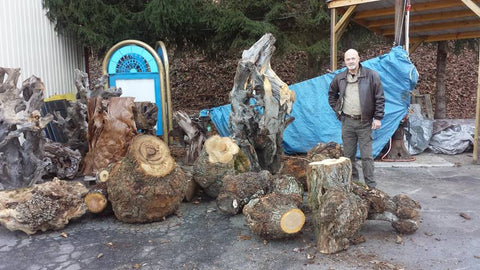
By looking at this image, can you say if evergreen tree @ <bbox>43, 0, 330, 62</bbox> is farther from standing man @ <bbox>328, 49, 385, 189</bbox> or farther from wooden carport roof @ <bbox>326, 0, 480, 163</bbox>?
standing man @ <bbox>328, 49, 385, 189</bbox>

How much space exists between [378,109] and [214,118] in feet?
11.8

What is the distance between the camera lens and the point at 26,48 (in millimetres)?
6695

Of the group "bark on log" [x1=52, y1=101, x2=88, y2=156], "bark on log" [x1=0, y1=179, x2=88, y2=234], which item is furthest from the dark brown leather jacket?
"bark on log" [x1=52, y1=101, x2=88, y2=156]

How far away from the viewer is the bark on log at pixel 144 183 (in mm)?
4043

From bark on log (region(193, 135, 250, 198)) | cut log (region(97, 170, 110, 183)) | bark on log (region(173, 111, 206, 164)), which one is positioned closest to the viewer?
cut log (region(97, 170, 110, 183))

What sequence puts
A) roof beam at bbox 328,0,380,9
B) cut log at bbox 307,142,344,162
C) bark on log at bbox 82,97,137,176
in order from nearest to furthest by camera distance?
cut log at bbox 307,142,344,162 → bark on log at bbox 82,97,137,176 → roof beam at bbox 328,0,380,9

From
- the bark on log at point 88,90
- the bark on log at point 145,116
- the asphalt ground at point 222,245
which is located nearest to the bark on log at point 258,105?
the asphalt ground at point 222,245

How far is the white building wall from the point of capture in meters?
6.27

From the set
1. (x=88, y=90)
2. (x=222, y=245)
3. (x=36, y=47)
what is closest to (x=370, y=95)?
(x=222, y=245)

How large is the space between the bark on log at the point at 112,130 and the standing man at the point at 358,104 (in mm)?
2827

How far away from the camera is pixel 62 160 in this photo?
602 cm

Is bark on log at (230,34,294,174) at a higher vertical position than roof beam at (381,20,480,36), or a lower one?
lower

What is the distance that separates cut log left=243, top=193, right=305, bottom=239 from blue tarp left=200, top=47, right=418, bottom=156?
11.8ft

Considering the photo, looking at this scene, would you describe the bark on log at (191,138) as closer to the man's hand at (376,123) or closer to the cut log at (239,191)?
the cut log at (239,191)
